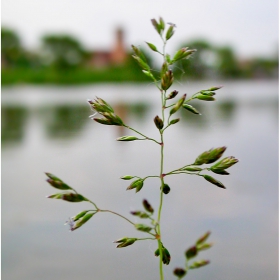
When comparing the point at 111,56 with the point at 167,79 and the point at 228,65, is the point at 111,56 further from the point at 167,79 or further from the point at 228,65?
the point at 167,79

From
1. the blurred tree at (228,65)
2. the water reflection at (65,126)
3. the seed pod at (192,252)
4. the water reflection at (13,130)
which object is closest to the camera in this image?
the seed pod at (192,252)

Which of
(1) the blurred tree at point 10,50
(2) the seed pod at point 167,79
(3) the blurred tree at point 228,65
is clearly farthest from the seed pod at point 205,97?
(1) the blurred tree at point 10,50

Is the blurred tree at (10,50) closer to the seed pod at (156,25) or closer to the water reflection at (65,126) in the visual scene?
the water reflection at (65,126)

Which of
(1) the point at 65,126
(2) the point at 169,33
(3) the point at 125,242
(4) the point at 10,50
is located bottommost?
(1) the point at 65,126

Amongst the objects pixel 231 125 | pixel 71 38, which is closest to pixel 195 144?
pixel 231 125

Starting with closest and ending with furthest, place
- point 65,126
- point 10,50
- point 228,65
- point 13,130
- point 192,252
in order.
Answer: point 192,252, point 13,130, point 65,126, point 228,65, point 10,50

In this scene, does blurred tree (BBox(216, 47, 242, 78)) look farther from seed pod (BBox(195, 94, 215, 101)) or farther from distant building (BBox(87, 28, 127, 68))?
→ seed pod (BBox(195, 94, 215, 101))

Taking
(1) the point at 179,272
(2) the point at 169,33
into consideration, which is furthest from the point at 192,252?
(2) the point at 169,33
